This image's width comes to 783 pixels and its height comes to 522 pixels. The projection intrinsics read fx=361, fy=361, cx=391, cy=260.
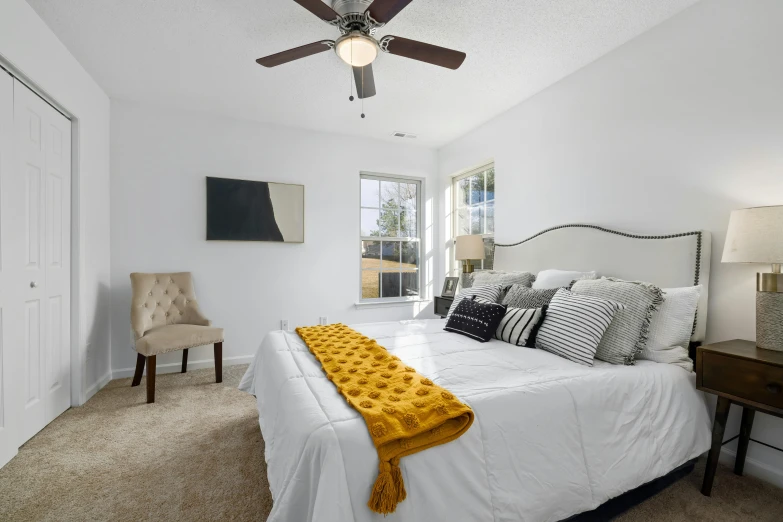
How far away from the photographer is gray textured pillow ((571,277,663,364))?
187 cm

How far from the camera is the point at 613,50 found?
2535 millimetres

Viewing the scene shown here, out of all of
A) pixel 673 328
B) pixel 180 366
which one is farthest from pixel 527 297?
pixel 180 366

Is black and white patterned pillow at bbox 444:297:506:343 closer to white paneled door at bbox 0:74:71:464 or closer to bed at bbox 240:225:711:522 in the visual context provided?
bed at bbox 240:225:711:522

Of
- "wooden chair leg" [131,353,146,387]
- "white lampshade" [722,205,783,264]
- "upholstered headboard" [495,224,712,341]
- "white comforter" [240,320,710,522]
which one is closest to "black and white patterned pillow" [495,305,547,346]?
"white comforter" [240,320,710,522]

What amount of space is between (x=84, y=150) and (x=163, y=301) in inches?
53.3

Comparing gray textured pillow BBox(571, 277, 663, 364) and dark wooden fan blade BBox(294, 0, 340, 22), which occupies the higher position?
dark wooden fan blade BBox(294, 0, 340, 22)

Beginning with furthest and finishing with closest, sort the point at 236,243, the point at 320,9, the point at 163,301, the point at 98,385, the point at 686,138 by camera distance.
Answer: the point at 236,243, the point at 163,301, the point at 98,385, the point at 686,138, the point at 320,9

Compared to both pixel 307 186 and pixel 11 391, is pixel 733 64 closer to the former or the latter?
pixel 307 186

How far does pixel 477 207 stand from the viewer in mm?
4141

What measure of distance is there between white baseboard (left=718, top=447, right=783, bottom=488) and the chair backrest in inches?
150

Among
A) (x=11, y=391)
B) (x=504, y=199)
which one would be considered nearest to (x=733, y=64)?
(x=504, y=199)

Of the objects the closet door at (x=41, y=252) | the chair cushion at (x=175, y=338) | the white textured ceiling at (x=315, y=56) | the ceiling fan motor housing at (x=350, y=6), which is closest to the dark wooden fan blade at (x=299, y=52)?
the ceiling fan motor housing at (x=350, y=6)

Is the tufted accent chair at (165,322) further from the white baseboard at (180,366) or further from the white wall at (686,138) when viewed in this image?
the white wall at (686,138)

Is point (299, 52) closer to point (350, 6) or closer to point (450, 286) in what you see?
point (350, 6)
